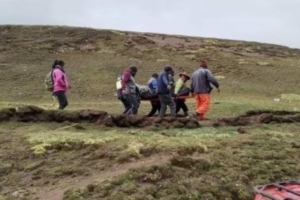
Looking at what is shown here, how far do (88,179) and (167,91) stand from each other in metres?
7.17

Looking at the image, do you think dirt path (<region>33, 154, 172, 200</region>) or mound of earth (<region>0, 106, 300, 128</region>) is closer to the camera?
dirt path (<region>33, 154, 172, 200</region>)

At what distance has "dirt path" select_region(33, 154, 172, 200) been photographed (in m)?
10.3

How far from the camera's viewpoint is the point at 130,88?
17688mm

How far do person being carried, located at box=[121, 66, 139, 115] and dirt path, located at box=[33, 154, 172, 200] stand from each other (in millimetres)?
6342

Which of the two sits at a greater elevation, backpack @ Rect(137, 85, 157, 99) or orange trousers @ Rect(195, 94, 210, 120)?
backpack @ Rect(137, 85, 157, 99)

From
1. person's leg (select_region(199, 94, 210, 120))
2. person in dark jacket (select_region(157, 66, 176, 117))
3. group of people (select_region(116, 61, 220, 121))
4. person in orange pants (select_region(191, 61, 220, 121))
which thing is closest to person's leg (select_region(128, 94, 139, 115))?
group of people (select_region(116, 61, 220, 121))

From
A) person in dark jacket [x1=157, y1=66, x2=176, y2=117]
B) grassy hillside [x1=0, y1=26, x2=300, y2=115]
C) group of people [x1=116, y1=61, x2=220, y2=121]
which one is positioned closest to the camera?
person in dark jacket [x1=157, y1=66, x2=176, y2=117]

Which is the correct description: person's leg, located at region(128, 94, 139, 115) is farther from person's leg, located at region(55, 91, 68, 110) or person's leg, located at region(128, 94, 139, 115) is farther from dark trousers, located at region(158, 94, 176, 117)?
person's leg, located at region(55, 91, 68, 110)

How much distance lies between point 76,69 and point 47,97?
25.6 feet

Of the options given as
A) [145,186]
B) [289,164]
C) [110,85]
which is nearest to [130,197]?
[145,186]

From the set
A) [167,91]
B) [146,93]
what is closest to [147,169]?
[167,91]

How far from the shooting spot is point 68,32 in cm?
5031

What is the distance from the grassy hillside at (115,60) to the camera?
109 feet

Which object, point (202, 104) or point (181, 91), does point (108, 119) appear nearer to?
point (202, 104)
